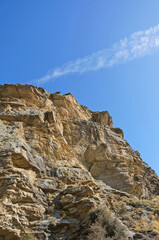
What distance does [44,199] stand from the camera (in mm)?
14406

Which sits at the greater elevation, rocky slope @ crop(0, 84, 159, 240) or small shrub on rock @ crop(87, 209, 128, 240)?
rocky slope @ crop(0, 84, 159, 240)

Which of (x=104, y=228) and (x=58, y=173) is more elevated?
(x=58, y=173)

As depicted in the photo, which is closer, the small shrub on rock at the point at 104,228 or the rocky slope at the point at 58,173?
the small shrub on rock at the point at 104,228

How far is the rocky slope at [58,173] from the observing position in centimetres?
1258

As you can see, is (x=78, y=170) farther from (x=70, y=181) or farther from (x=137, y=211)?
(x=137, y=211)

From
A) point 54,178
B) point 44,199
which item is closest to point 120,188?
point 54,178

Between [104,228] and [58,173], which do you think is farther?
[58,173]

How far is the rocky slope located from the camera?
1258 cm

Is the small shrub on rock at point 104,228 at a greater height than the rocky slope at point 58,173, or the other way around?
the rocky slope at point 58,173

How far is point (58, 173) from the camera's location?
17688 millimetres

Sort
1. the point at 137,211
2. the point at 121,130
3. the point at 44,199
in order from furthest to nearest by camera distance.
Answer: the point at 121,130
the point at 137,211
the point at 44,199

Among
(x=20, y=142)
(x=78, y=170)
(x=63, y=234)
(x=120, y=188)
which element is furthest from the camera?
(x=120, y=188)

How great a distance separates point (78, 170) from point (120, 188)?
8.11m

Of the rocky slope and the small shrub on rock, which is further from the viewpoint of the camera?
the rocky slope
